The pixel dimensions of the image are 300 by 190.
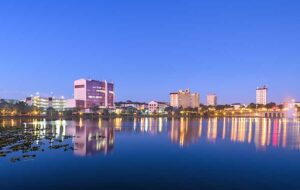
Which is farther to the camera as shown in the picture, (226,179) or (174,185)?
(226,179)

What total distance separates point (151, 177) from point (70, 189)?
5893 mm

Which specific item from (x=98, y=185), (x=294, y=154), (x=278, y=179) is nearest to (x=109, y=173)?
(x=98, y=185)

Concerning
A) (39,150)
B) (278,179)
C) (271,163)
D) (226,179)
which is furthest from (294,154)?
(39,150)

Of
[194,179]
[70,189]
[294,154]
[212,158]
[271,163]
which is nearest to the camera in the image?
[70,189]

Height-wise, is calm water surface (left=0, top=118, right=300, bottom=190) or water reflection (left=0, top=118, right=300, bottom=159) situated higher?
calm water surface (left=0, top=118, right=300, bottom=190)

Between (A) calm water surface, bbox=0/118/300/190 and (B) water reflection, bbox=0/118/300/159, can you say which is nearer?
(A) calm water surface, bbox=0/118/300/190

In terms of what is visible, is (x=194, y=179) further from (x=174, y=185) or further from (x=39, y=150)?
(x=39, y=150)

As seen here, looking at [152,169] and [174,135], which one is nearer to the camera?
[152,169]

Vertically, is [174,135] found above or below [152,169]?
below

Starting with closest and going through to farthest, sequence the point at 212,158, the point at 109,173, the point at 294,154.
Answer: the point at 109,173, the point at 212,158, the point at 294,154

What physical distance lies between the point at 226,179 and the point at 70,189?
10.6 meters

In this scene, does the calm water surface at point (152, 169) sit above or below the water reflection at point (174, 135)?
above

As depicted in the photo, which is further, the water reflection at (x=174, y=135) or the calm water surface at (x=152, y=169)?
the water reflection at (x=174, y=135)

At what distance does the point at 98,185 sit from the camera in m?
18.8
